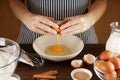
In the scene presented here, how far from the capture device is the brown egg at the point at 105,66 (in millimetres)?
858

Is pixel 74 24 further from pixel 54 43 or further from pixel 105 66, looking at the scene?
pixel 105 66

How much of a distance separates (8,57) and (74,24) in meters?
0.32

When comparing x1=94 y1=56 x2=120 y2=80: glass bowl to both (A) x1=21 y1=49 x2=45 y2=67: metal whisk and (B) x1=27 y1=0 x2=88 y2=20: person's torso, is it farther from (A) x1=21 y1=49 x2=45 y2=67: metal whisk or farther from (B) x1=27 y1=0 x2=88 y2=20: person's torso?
(B) x1=27 y1=0 x2=88 y2=20: person's torso

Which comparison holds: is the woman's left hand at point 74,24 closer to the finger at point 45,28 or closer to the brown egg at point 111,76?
the finger at point 45,28

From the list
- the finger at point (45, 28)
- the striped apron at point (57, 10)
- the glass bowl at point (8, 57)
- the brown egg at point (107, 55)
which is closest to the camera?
the glass bowl at point (8, 57)

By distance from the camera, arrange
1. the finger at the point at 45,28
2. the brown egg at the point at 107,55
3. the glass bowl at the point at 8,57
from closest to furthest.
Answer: the glass bowl at the point at 8,57 < the brown egg at the point at 107,55 < the finger at the point at 45,28

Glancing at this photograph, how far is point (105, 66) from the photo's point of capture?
0.87 meters

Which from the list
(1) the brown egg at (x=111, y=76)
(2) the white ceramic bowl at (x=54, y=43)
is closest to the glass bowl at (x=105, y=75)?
(1) the brown egg at (x=111, y=76)

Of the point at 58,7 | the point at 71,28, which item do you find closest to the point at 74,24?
the point at 71,28

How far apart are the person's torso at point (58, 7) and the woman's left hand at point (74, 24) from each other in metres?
0.18

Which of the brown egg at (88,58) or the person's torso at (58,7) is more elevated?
the person's torso at (58,7)

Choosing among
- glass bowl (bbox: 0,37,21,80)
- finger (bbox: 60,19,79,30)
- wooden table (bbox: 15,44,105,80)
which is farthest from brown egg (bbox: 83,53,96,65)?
glass bowl (bbox: 0,37,21,80)

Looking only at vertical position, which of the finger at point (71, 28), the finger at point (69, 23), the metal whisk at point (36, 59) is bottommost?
the metal whisk at point (36, 59)

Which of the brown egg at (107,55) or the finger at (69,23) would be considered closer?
the brown egg at (107,55)
